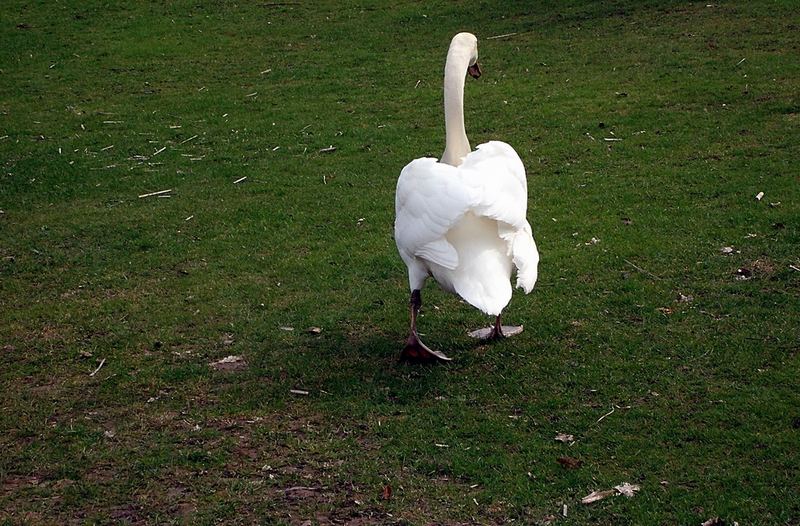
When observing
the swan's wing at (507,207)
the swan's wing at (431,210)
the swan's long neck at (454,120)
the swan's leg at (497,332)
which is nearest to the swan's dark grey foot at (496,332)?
the swan's leg at (497,332)

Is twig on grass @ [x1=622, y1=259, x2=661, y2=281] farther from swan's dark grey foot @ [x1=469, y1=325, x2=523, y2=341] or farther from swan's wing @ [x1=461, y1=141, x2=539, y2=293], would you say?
swan's wing @ [x1=461, y1=141, x2=539, y2=293]

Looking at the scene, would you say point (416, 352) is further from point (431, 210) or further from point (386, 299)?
point (386, 299)

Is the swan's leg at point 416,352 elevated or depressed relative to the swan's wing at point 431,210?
depressed

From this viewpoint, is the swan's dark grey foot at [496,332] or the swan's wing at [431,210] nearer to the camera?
the swan's wing at [431,210]

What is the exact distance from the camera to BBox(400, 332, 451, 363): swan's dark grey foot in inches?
242

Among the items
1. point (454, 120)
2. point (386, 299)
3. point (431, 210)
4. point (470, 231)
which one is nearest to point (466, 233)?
point (470, 231)

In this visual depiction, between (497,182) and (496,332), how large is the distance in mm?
1065

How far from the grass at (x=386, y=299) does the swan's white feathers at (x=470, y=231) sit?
635mm

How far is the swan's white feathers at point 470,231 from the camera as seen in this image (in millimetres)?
5633

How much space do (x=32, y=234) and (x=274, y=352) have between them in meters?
3.68

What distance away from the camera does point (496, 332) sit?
6.43 meters

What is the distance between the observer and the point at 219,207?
9516mm

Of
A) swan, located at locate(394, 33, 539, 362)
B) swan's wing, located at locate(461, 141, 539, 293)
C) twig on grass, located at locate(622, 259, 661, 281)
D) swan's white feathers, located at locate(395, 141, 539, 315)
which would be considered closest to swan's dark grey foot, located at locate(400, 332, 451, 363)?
swan, located at locate(394, 33, 539, 362)

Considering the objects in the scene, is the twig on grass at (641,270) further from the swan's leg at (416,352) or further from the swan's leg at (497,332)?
the swan's leg at (416,352)
